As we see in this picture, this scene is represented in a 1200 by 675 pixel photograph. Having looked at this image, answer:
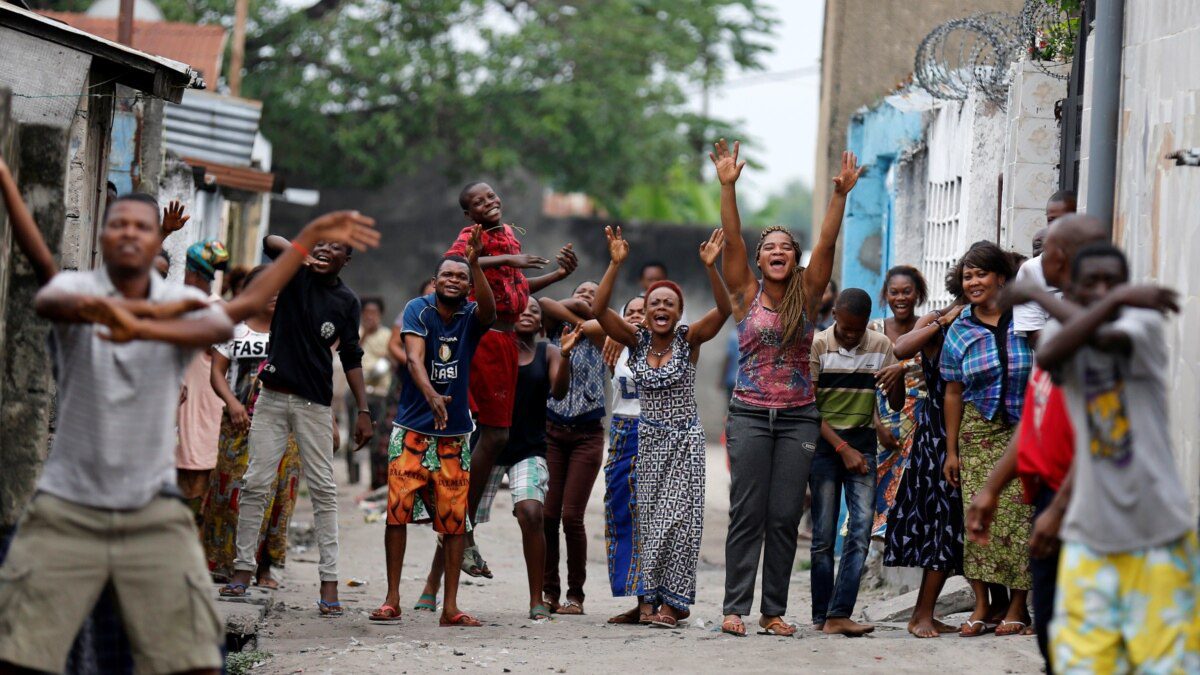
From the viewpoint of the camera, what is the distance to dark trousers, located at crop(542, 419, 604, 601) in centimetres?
893

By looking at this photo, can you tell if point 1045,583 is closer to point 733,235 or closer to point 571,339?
point 733,235

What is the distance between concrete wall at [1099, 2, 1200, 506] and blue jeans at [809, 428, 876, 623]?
5.70 ft

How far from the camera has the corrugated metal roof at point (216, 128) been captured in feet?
50.7

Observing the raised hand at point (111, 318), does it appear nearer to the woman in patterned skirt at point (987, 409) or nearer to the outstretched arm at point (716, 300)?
the outstretched arm at point (716, 300)

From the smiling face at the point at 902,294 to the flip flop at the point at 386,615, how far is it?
125 inches

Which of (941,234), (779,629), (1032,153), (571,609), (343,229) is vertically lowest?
(571,609)

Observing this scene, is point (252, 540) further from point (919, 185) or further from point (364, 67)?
point (364, 67)

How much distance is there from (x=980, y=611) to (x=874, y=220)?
17.7 ft

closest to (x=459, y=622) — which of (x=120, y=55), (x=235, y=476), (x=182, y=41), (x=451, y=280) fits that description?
(x=451, y=280)

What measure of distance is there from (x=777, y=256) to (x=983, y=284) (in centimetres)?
97

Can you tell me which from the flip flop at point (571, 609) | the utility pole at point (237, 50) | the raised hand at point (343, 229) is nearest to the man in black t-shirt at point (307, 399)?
the flip flop at point (571, 609)

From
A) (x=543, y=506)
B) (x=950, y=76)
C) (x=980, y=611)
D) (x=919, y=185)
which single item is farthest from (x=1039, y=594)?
(x=919, y=185)

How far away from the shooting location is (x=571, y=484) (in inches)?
352

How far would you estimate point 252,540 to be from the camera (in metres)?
8.41
